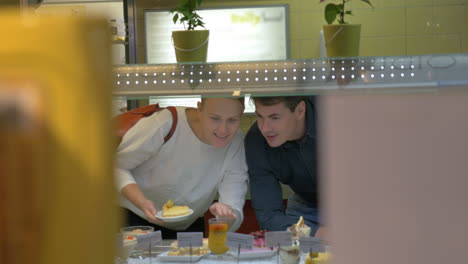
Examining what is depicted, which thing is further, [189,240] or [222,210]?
[222,210]

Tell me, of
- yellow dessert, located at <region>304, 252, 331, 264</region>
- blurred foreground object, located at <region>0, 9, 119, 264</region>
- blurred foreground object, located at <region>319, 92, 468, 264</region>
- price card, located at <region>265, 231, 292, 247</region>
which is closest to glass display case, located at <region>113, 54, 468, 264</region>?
blurred foreground object, located at <region>319, 92, 468, 264</region>

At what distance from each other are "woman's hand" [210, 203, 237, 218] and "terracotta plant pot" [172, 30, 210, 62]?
1.76 ft

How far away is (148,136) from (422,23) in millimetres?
2809

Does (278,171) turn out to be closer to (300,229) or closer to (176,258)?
(300,229)

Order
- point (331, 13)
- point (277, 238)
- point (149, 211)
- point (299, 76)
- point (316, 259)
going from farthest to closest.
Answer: point (149, 211) → point (331, 13) → point (277, 238) → point (316, 259) → point (299, 76)

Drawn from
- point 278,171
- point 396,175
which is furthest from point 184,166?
point 396,175

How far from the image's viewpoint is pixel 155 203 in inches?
94.9

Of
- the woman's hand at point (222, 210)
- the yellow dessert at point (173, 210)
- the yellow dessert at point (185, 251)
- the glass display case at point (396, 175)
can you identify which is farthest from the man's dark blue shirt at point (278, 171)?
the glass display case at point (396, 175)

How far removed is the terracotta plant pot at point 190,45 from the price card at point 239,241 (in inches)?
21.3

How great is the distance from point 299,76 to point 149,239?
2.32 ft

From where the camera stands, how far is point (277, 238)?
80.5 inches

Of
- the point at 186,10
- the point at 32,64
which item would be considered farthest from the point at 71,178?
the point at 186,10

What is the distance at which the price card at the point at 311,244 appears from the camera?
6.38 ft

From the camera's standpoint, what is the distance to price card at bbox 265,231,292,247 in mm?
2033
